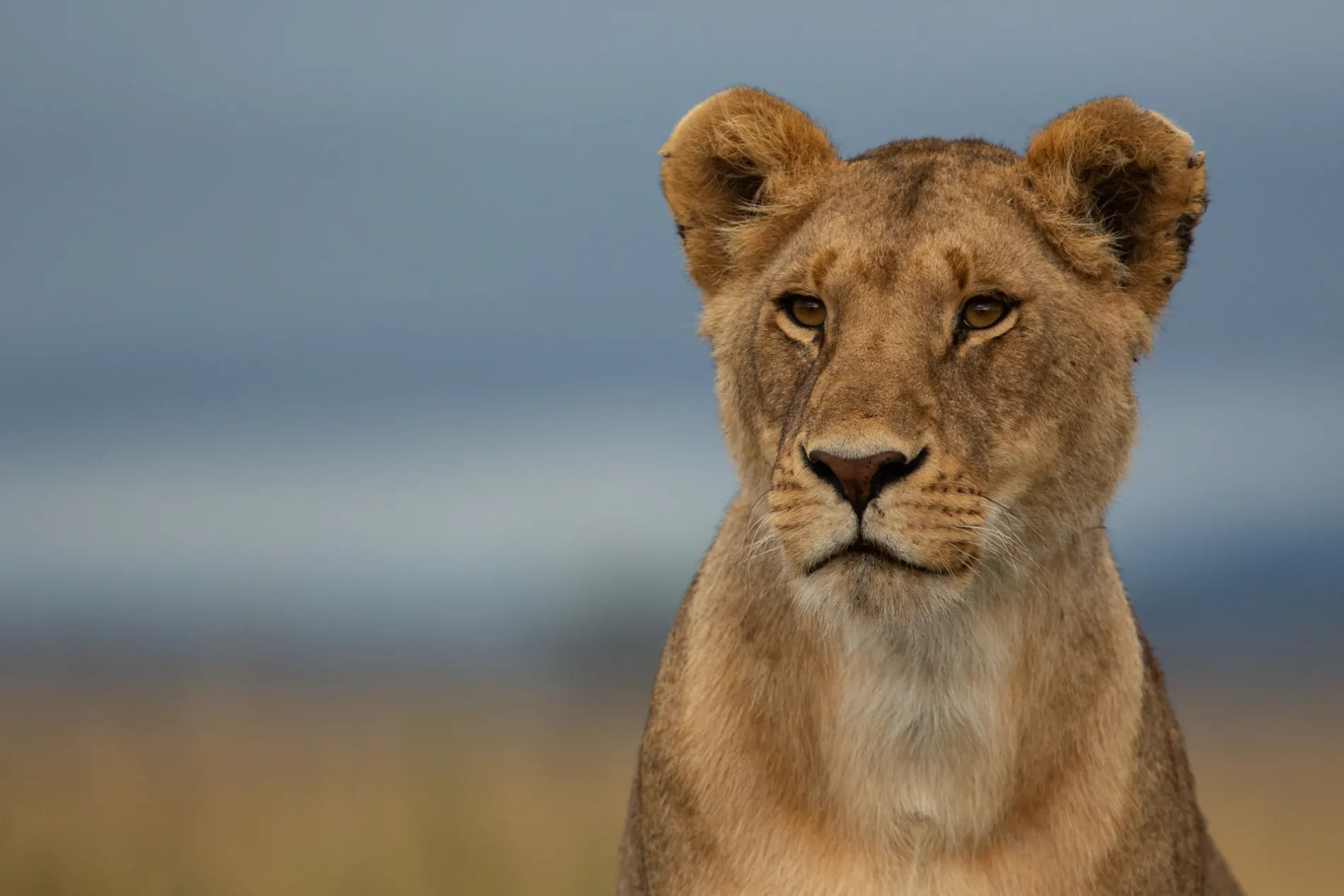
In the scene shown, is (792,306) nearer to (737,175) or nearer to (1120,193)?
(737,175)

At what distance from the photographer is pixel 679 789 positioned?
5211mm

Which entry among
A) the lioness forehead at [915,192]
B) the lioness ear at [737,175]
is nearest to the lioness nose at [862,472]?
the lioness forehead at [915,192]

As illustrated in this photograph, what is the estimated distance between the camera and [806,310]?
16.6 ft

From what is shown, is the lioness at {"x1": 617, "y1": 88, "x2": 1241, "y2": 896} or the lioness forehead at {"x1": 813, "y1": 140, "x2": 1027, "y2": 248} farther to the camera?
the lioness forehead at {"x1": 813, "y1": 140, "x2": 1027, "y2": 248}

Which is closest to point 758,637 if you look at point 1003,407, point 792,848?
point 792,848

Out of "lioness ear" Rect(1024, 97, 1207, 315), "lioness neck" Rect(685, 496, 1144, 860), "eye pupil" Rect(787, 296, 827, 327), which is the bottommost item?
"lioness neck" Rect(685, 496, 1144, 860)

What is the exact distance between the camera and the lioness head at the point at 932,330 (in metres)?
4.54

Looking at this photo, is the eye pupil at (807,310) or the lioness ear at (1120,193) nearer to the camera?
the eye pupil at (807,310)

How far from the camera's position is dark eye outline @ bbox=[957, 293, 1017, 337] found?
15.9 feet

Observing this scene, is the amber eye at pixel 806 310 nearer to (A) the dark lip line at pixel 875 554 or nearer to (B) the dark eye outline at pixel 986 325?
(B) the dark eye outline at pixel 986 325

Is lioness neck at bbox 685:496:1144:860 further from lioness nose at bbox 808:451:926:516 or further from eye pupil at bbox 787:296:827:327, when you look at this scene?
eye pupil at bbox 787:296:827:327

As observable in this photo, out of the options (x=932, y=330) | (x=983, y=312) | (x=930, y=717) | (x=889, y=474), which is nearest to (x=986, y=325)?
(x=983, y=312)

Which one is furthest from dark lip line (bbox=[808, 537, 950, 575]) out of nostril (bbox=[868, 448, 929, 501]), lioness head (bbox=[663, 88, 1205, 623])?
nostril (bbox=[868, 448, 929, 501])

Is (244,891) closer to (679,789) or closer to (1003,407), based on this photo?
(679,789)
